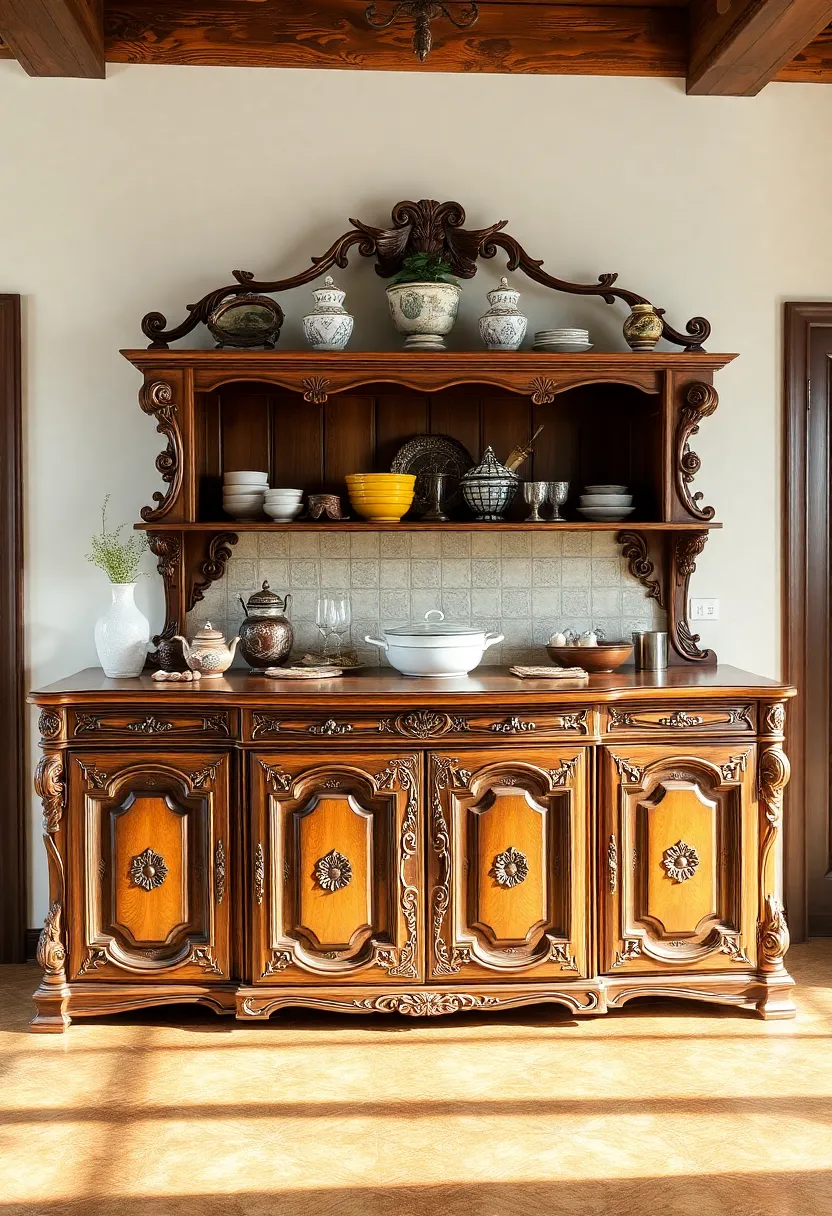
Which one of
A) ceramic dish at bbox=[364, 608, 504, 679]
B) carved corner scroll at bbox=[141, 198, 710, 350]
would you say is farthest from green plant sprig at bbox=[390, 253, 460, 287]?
ceramic dish at bbox=[364, 608, 504, 679]

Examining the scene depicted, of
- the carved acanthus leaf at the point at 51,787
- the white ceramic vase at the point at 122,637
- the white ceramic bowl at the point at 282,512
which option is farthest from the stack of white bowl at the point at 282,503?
the carved acanthus leaf at the point at 51,787

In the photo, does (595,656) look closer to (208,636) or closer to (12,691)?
(208,636)

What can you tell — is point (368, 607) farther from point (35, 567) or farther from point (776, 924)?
point (776, 924)

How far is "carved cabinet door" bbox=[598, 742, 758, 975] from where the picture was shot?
3016 mm

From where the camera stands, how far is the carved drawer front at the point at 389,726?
293 centimetres

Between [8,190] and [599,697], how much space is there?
8.49 ft

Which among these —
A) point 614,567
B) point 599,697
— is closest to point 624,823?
point 599,697

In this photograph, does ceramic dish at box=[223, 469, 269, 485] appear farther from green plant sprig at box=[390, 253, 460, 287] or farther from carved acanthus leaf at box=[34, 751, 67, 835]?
carved acanthus leaf at box=[34, 751, 67, 835]

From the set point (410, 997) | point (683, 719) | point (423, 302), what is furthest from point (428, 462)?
point (410, 997)

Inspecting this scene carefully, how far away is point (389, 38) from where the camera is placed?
351 centimetres

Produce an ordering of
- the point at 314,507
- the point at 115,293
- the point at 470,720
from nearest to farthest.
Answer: the point at 470,720
the point at 314,507
the point at 115,293

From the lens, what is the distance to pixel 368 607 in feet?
11.8

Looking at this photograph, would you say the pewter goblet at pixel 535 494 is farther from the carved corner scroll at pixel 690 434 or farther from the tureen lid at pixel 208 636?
the tureen lid at pixel 208 636

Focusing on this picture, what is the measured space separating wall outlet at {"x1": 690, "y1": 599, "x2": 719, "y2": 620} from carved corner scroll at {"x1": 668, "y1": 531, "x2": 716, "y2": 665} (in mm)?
73
